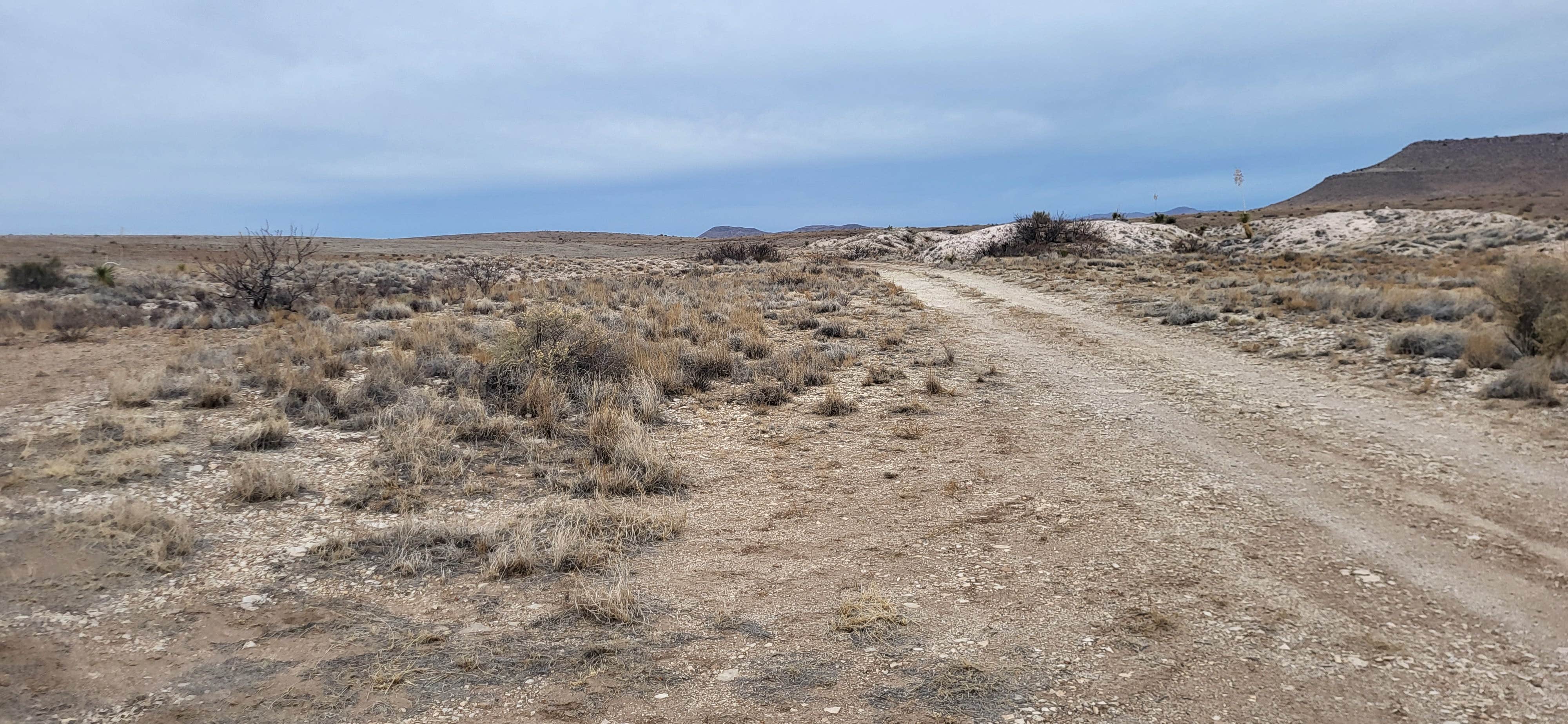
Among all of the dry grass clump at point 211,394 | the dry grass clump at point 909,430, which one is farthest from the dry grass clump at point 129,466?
the dry grass clump at point 909,430

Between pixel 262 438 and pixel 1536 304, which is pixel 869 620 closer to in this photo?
pixel 262 438

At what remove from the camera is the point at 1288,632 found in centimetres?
409

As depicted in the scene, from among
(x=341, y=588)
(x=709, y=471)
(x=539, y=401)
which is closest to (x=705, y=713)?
(x=341, y=588)

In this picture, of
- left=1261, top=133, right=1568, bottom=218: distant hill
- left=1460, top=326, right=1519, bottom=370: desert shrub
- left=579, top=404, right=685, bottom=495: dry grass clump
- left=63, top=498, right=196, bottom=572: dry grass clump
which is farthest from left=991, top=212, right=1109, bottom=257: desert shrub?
left=1261, top=133, right=1568, bottom=218: distant hill

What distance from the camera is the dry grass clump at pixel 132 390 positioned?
28.7 feet

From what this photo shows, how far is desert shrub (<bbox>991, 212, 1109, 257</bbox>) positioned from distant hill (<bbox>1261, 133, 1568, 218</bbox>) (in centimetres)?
6130

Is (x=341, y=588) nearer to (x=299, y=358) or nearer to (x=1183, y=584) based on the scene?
(x=1183, y=584)

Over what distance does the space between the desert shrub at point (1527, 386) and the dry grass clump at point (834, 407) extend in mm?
6366

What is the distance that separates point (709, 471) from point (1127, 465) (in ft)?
12.3

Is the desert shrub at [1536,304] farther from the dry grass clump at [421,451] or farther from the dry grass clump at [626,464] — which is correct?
the dry grass clump at [421,451]

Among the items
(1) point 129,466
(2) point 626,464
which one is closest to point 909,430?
(2) point 626,464

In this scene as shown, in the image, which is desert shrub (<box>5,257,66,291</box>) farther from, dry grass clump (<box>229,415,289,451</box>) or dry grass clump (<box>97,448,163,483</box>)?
dry grass clump (<box>97,448,163,483</box>)

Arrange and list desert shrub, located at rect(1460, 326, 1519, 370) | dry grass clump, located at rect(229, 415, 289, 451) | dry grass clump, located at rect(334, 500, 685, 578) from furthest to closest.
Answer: desert shrub, located at rect(1460, 326, 1519, 370) < dry grass clump, located at rect(229, 415, 289, 451) < dry grass clump, located at rect(334, 500, 685, 578)

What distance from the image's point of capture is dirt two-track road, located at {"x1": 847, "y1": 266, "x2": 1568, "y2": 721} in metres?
3.64
